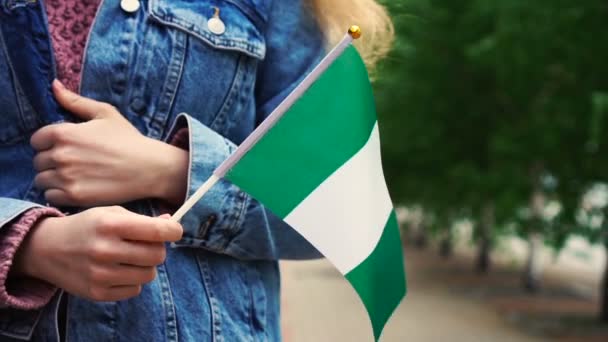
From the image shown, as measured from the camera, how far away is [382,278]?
140cm

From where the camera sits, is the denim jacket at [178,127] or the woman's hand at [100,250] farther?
the denim jacket at [178,127]

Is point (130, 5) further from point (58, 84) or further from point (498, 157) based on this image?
point (498, 157)

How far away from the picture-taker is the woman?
4.14 ft

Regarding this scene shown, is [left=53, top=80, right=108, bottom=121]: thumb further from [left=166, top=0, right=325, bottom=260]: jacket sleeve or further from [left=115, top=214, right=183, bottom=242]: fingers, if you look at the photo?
[left=115, top=214, right=183, bottom=242]: fingers

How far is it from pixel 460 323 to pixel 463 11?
4773 mm

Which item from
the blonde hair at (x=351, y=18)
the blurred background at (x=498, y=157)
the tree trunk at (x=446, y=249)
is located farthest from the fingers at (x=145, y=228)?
the tree trunk at (x=446, y=249)

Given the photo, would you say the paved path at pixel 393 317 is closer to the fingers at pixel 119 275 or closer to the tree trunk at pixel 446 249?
the tree trunk at pixel 446 249

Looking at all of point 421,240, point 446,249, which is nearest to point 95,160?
point 446,249

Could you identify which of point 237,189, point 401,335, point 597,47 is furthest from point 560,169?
point 237,189

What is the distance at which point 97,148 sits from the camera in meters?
1.29

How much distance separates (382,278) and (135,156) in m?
0.44

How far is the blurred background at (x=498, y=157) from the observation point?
34.0ft

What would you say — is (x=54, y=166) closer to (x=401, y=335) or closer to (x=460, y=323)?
(x=401, y=335)

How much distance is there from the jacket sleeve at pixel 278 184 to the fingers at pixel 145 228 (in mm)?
213
